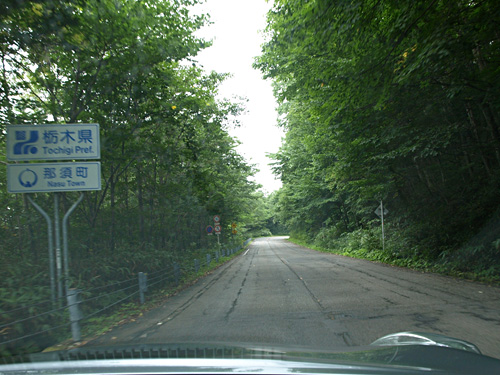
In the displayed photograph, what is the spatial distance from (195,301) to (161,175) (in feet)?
23.2

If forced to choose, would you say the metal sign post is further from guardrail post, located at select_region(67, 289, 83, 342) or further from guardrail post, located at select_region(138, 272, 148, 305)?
guardrail post, located at select_region(138, 272, 148, 305)

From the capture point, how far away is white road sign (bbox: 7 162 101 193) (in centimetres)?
582

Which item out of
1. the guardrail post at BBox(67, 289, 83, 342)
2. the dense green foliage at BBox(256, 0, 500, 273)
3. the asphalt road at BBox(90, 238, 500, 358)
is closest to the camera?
the asphalt road at BBox(90, 238, 500, 358)

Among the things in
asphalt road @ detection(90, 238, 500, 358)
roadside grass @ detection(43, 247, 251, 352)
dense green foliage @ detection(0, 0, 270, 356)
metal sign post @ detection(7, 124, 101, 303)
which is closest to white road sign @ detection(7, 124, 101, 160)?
metal sign post @ detection(7, 124, 101, 303)

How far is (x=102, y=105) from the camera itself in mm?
9266

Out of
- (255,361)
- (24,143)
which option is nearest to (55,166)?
(24,143)

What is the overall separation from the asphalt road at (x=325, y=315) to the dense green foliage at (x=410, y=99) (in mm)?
3778

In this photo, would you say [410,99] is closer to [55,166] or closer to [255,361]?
[55,166]

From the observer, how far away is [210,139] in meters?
17.7

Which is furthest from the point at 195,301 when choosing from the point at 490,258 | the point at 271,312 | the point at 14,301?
the point at 490,258

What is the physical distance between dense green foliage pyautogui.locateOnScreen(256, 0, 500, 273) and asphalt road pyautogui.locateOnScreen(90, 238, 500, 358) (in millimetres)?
3778

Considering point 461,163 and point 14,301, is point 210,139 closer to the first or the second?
point 461,163

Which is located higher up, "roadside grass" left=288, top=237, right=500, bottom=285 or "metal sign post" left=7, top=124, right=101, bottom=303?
"metal sign post" left=7, top=124, right=101, bottom=303

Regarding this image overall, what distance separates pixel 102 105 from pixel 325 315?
24.6 feet
